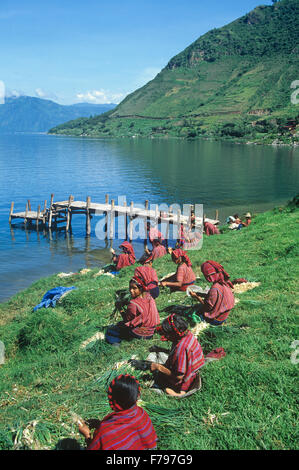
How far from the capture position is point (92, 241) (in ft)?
99.3

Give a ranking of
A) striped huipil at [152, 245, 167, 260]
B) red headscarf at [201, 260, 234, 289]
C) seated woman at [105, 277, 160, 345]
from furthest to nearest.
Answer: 1. striped huipil at [152, 245, 167, 260]
2. red headscarf at [201, 260, 234, 289]
3. seated woman at [105, 277, 160, 345]

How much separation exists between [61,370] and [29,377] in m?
0.63

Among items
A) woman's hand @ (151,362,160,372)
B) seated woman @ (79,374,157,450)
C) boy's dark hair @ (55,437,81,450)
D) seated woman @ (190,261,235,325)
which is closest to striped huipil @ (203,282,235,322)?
seated woman @ (190,261,235,325)

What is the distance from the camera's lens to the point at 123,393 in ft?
13.0

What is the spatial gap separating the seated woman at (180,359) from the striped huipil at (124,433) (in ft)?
4.96

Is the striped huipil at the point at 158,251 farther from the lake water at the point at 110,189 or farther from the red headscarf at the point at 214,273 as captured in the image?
the lake water at the point at 110,189

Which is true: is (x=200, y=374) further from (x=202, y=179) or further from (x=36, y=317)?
(x=202, y=179)

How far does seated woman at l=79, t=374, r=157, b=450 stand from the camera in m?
3.90

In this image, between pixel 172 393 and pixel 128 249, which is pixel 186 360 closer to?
pixel 172 393

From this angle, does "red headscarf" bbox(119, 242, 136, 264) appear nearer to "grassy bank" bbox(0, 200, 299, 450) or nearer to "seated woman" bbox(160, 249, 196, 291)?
"grassy bank" bbox(0, 200, 299, 450)

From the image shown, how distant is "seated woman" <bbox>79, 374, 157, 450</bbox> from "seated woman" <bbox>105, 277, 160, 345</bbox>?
3.36 m

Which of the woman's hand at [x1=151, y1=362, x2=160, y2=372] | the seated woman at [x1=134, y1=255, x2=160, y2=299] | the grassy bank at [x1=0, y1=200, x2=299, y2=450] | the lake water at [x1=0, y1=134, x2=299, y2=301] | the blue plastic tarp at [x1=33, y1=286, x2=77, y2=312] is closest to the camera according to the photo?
the grassy bank at [x1=0, y1=200, x2=299, y2=450]

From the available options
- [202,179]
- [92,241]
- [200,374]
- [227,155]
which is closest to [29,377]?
[200,374]

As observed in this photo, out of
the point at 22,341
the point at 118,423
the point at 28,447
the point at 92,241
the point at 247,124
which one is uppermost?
the point at 247,124
